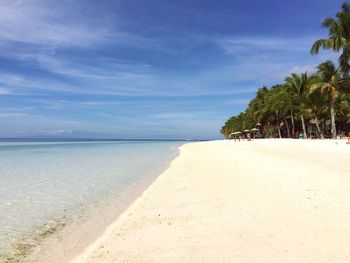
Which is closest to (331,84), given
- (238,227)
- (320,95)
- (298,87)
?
(320,95)

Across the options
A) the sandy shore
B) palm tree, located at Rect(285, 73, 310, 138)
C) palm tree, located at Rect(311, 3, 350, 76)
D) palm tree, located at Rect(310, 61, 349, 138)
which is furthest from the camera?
palm tree, located at Rect(285, 73, 310, 138)

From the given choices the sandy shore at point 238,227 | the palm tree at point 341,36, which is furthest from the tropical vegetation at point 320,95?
the sandy shore at point 238,227

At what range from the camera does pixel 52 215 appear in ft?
23.8

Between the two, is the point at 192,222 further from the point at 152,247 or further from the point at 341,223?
the point at 341,223

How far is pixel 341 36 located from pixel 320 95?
17.0 metres

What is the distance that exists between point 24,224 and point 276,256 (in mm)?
4875

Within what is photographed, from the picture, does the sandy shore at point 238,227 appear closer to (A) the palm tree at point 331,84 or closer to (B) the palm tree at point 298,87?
(A) the palm tree at point 331,84

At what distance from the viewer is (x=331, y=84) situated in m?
35.7

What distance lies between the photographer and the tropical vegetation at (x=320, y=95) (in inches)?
1069

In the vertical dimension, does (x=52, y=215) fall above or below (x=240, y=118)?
below

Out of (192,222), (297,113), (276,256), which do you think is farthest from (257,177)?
(297,113)

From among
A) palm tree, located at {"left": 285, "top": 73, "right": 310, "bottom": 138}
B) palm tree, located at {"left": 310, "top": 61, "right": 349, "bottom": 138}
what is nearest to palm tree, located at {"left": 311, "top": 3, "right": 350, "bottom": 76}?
palm tree, located at {"left": 310, "top": 61, "right": 349, "bottom": 138}

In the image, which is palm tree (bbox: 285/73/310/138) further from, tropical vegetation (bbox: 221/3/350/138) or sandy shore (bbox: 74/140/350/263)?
sandy shore (bbox: 74/140/350/263)

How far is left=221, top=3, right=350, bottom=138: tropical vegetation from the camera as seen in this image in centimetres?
2714
